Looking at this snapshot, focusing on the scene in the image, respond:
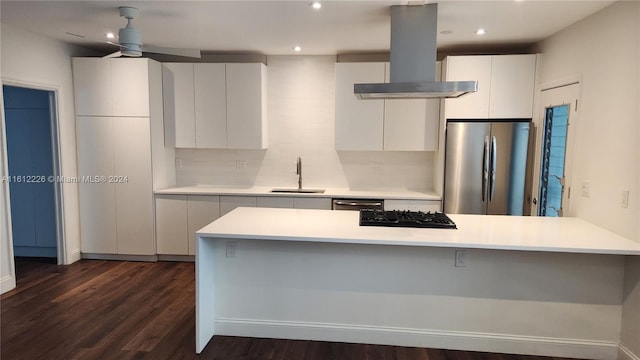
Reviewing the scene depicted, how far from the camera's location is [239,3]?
3027 millimetres

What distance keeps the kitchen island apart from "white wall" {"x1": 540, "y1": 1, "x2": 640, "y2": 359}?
0.38 ft

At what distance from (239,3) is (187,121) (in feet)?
7.08

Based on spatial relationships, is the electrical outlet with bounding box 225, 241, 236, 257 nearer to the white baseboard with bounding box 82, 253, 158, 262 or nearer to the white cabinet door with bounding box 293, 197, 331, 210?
the white cabinet door with bounding box 293, 197, 331, 210

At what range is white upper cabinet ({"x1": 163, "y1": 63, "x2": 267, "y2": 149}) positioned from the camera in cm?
476

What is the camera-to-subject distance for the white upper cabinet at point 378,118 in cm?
455

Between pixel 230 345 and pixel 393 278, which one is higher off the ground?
pixel 393 278

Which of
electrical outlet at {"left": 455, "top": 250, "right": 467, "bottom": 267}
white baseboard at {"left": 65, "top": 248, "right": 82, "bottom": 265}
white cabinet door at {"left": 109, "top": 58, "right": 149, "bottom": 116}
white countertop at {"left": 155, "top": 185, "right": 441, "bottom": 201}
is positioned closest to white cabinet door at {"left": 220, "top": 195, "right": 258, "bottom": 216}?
white countertop at {"left": 155, "top": 185, "right": 441, "bottom": 201}

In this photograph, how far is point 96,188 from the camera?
4.67 meters

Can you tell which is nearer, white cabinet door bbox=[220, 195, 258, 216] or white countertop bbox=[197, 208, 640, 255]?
white countertop bbox=[197, 208, 640, 255]

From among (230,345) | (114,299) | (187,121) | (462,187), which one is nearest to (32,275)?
(114,299)

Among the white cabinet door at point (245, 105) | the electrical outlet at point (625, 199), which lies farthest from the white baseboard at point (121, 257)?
the electrical outlet at point (625, 199)

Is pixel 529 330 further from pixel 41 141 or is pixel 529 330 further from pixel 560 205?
pixel 41 141

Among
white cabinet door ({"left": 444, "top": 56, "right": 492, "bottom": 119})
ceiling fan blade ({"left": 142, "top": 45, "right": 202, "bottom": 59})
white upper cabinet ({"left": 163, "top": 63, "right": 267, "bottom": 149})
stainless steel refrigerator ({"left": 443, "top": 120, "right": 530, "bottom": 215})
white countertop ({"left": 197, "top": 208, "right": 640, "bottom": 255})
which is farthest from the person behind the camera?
white upper cabinet ({"left": 163, "top": 63, "right": 267, "bottom": 149})

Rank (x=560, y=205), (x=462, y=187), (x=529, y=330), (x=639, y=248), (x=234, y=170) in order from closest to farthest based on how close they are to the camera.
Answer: (x=639, y=248) < (x=529, y=330) < (x=560, y=205) < (x=462, y=187) < (x=234, y=170)
